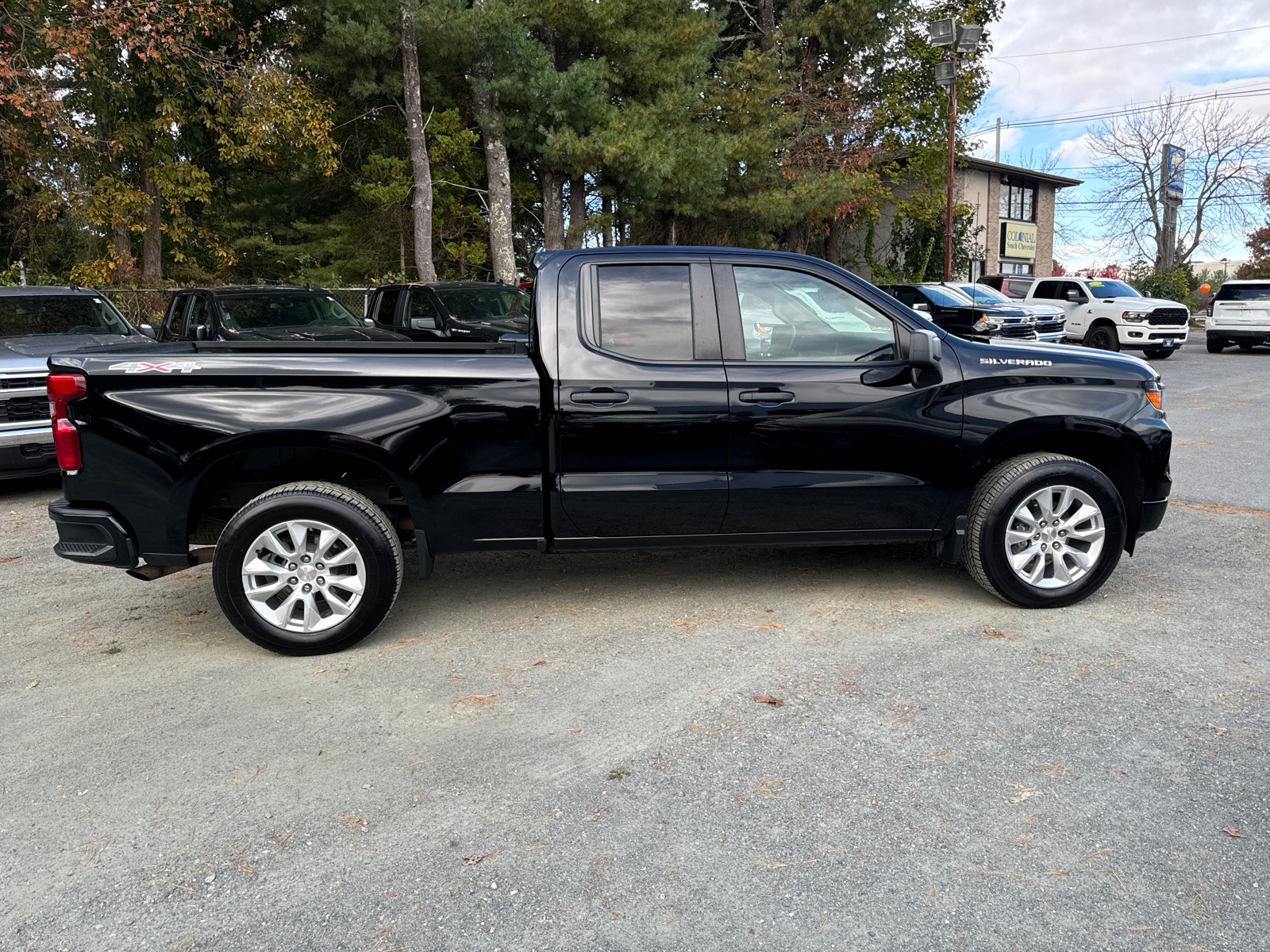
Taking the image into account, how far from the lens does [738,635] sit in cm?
474

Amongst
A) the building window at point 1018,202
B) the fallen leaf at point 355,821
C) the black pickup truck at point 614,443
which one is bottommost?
the fallen leaf at point 355,821

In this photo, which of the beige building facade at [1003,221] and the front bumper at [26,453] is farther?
the beige building facade at [1003,221]

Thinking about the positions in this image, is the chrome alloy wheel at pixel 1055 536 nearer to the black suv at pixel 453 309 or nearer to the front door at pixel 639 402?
the front door at pixel 639 402

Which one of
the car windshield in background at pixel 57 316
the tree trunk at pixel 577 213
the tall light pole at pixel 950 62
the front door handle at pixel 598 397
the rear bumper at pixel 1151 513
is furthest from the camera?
the tall light pole at pixel 950 62

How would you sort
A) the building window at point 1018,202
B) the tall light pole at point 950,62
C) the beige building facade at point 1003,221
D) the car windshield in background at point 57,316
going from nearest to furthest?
the car windshield in background at point 57,316, the tall light pole at point 950,62, the beige building facade at point 1003,221, the building window at point 1018,202

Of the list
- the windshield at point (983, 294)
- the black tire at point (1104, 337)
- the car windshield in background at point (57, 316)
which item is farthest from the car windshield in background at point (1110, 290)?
the car windshield in background at point (57, 316)

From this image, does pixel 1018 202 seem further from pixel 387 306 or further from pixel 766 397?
pixel 766 397

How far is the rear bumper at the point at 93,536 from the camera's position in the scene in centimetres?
447

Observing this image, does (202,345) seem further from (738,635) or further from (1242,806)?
(1242,806)

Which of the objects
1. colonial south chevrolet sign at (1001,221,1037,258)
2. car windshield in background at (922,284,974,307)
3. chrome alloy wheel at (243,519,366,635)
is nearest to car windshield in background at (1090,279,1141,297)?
car windshield in background at (922,284,974,307)

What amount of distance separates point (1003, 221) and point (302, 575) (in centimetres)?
4373

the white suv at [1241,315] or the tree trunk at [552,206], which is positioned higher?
the tree trunk at [552,206]

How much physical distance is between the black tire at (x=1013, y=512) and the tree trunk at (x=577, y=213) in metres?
20.0

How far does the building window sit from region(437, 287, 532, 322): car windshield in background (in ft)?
117
